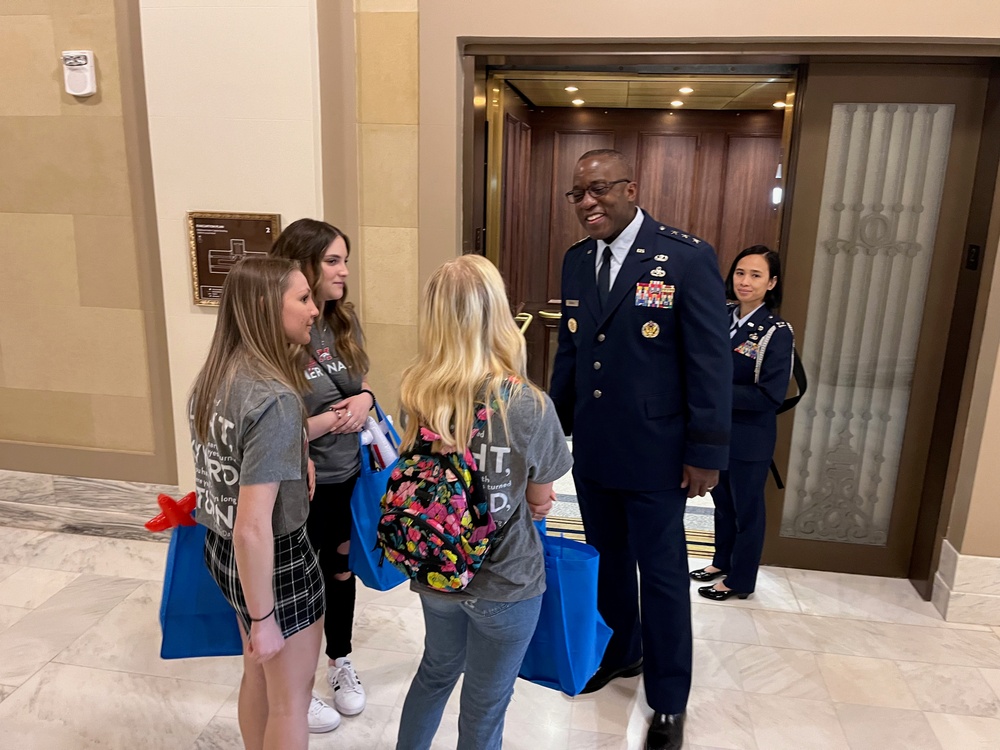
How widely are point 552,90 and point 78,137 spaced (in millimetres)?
2505

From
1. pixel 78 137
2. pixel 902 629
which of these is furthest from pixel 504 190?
pixel 902 629

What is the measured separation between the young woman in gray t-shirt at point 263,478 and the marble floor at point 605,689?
70 centimetres

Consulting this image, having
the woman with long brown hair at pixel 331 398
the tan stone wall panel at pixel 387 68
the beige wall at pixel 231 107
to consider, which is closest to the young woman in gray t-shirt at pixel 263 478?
the woman with long brown hair at pixel 331 398

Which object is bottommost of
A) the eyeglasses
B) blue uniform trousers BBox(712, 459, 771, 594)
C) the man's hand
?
blue uniform trousers BBox(712, 459, 771, 594)

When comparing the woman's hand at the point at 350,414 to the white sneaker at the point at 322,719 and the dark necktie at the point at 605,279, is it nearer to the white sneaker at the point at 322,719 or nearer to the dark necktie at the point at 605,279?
the dark necktie at the point at 605,279

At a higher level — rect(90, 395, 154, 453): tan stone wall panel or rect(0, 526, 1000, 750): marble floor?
rect(90, 395, 154, 453): tan stone wall panel

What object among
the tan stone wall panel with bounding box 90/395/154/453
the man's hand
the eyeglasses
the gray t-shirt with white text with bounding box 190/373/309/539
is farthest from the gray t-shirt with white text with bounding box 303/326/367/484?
the tan stone wall panel with bounding box 90/395/154/453

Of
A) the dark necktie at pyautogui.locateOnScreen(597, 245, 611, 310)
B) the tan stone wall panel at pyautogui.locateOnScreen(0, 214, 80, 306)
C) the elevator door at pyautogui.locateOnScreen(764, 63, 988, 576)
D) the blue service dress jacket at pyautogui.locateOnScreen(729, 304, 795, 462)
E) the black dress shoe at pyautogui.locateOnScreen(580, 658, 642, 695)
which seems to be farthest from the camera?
the tan stone wall panel at pyautogui.locateOnScreen(0, 214, 80, 306)

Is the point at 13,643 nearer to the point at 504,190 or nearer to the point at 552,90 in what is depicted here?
the point at 504,190

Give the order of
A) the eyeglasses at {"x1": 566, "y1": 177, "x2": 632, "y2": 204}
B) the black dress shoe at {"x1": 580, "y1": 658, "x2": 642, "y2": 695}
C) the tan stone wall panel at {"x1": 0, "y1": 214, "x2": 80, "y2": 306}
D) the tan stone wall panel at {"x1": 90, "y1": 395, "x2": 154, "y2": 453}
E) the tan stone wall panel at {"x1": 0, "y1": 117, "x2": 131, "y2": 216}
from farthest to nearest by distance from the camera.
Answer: the tan stone wall panel at {"x1": 90, "y1": 395, "x2": 154, "y2": 453} < the tan stone wall panel at {"x1": 0, "y1": 214, "x2": 80, "y2": 306} < the tan stone wall panel at {"x1": 0, "y1": 117, "x2": 131, "y2": 216} < the black dress shoe at {"x1": 580, "y1": 658, "x2": 642, "y2": 695} < the eyeglasses at {"x1": 566, "y1": 177, "x2": 632, "y2": 204}

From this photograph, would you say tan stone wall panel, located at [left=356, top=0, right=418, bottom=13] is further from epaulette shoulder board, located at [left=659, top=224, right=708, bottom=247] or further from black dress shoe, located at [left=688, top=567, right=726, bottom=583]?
black dress shoe, located at [left=688, top=567, right=726, bottom=583]

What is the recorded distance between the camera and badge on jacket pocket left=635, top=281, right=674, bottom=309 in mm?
1925

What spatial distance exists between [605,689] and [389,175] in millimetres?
2020

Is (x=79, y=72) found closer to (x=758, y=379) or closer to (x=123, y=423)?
(x=123, y=423)
